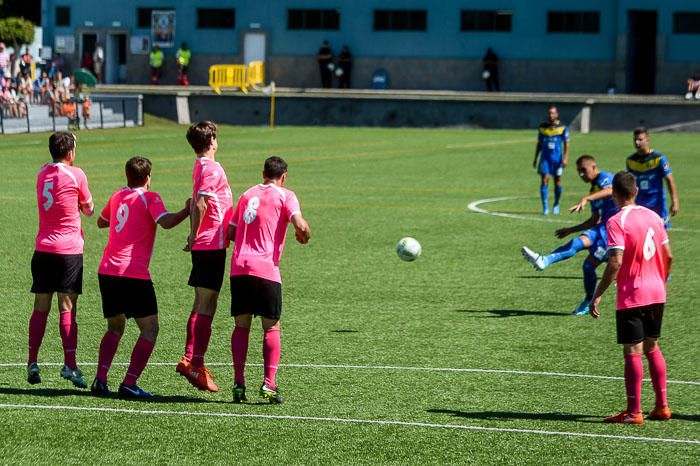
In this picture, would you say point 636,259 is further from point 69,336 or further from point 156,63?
point 156,63

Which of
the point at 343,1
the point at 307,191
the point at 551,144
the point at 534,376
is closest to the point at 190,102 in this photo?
the point at 343,1

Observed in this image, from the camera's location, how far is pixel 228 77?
214ft

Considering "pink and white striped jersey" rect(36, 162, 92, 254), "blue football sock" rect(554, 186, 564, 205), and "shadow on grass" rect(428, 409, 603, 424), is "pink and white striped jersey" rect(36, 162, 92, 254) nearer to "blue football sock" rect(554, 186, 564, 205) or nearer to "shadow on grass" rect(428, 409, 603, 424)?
"shadow on grass" rect(428, 409, 603, 424)

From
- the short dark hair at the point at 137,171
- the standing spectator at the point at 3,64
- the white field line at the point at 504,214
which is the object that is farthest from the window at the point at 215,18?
the short dark hair at the point at 137,171

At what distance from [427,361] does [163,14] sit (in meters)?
64.6

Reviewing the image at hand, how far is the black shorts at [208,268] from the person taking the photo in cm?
1116

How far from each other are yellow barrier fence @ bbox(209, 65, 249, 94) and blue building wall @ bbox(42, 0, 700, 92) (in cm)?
783

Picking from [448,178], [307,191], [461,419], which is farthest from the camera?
[448,178]

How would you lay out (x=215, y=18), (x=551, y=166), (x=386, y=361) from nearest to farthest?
(x=386, y=361) → (x=551, y=166) → (x=215, y=18)

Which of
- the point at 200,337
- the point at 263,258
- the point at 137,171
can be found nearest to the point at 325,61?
the point at 200,337

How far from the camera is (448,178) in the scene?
A: 36562 mm

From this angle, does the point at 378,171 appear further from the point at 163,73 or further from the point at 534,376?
the point at 163,73

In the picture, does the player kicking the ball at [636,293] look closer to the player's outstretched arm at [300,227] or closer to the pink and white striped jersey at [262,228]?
the player's outstretched arm at [300,227]

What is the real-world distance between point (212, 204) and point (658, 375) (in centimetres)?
386
